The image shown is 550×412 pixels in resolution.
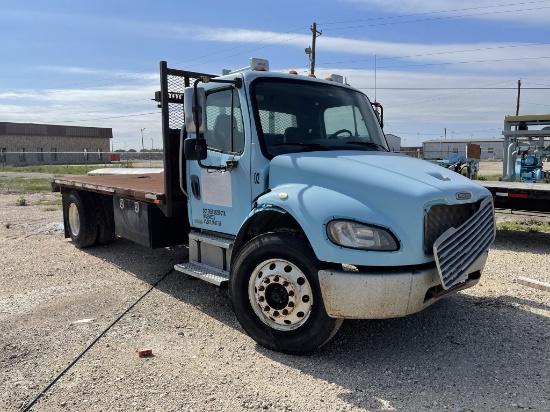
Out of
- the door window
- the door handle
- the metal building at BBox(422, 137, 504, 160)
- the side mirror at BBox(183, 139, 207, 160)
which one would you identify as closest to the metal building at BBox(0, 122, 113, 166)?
the metal building at BBox(422, 137, 504, 160)

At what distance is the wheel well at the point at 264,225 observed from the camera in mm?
4195

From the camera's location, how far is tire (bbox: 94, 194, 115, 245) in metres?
8.12

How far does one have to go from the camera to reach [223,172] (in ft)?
15.7

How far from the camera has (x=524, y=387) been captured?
3.53 m

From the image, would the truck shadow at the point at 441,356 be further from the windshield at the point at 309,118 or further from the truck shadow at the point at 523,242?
the truck shadow at the point at 523,242

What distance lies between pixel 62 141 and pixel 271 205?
62.1 metres

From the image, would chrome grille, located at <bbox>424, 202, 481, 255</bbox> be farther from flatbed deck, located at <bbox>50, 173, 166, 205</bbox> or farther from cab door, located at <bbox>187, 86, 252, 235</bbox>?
flatbed deck, located at <bbox>50, 173, 166, 205</bbox>

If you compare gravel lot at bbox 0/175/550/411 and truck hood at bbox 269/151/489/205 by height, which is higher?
truck hood at bbox 269/151/489/205

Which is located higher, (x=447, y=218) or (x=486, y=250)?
(x=447, y=218)

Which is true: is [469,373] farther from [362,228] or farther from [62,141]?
[62,141]

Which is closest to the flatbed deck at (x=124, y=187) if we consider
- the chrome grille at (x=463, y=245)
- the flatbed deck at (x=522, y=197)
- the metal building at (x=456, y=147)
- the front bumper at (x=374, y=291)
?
the front bumper at (x=374, y=291)

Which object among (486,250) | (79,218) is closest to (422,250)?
(486,250)

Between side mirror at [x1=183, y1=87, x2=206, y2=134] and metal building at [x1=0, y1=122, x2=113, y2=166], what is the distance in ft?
166

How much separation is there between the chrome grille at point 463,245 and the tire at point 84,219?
6148 mm
